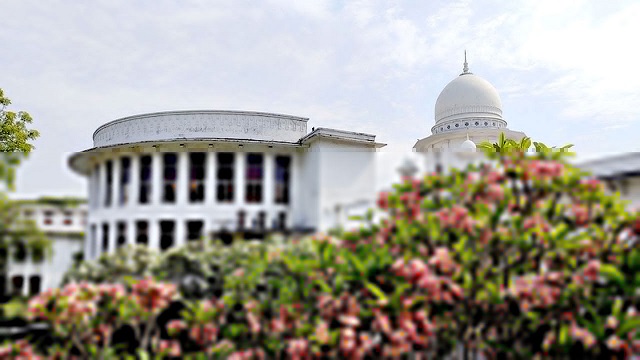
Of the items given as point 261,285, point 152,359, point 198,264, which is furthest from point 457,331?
point 152,359

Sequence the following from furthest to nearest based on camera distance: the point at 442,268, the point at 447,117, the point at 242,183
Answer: the point at 447,117 → the point at 242,183 → the point at 442,268

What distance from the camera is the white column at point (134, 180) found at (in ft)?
18.5

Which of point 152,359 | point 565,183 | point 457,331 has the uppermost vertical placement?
point 565,183

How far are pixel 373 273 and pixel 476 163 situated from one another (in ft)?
5.17

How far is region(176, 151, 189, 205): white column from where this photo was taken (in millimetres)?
5578

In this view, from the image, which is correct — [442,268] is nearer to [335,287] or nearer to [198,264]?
[335,287]

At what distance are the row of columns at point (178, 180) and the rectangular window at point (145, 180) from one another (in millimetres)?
34

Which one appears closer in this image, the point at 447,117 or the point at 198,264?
the point at 198,264

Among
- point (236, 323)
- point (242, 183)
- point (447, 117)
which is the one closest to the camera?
point (236, 323)

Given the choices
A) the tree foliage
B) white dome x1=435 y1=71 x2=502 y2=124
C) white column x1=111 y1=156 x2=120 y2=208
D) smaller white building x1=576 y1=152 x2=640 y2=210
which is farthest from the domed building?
white column x1=111 y1=156 x2=120 y2=208

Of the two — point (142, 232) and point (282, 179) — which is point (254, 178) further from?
point (142, 232)

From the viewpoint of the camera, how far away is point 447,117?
A: 42.2 m

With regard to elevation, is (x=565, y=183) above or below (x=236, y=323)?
above

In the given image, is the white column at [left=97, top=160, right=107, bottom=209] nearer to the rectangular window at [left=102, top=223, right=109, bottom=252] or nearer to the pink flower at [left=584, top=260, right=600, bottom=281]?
the rectangular window at [left=102, top=223, right=109, bottom=252]
